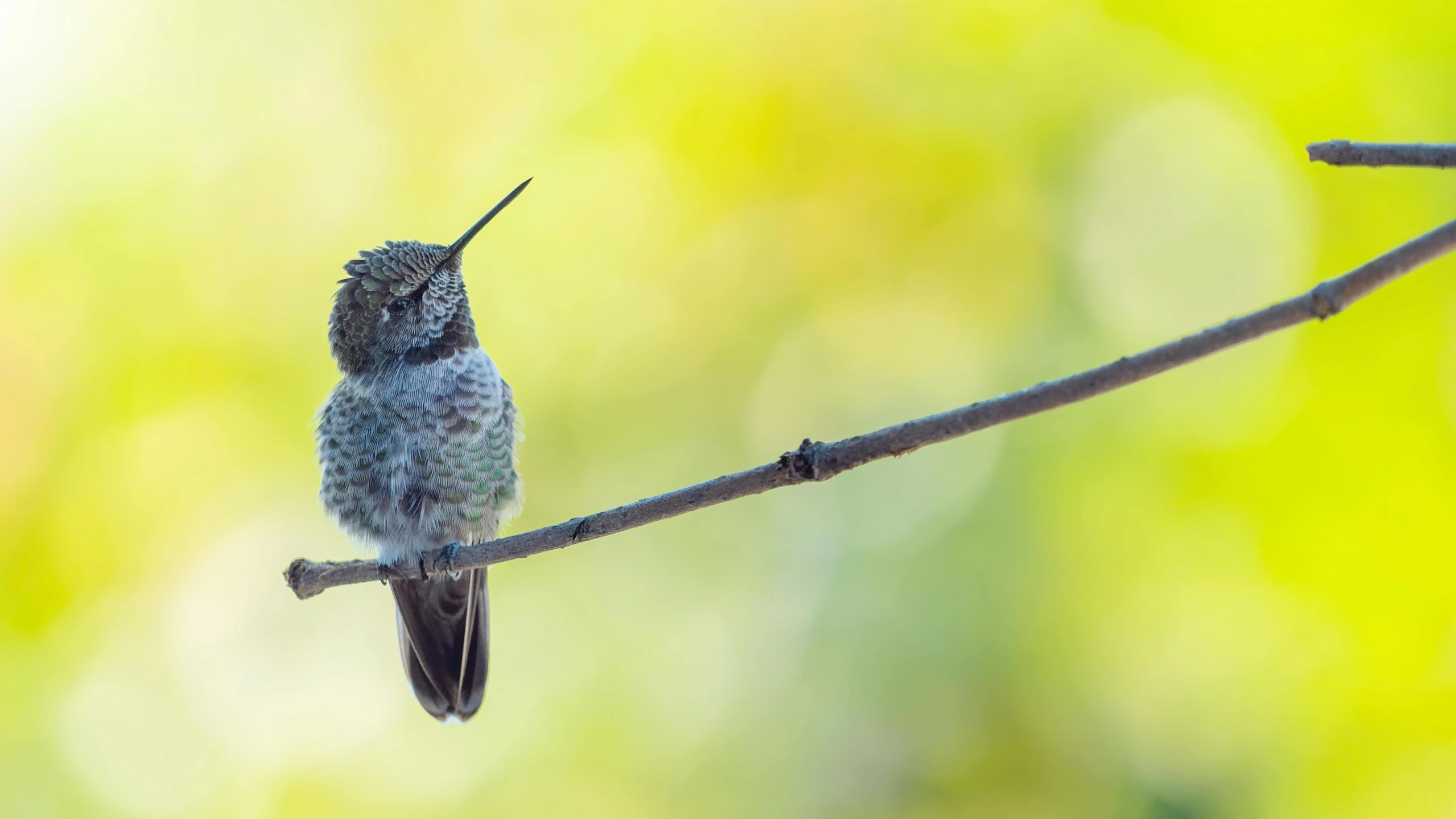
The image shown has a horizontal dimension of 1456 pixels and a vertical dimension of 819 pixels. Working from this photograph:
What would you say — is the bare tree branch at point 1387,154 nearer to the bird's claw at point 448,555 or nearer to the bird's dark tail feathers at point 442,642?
the bird's claw at point 448,555

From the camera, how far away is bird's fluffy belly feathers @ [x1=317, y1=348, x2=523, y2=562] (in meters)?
3.69

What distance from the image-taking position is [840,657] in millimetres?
5922

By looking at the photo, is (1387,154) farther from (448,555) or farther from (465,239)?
(465,239)

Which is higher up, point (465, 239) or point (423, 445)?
point (465, 239)

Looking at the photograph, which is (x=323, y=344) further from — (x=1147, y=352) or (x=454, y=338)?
(x=1147, y=352)

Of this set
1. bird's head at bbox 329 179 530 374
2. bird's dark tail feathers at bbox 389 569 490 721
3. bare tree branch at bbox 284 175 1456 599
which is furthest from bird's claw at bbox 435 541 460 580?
bare tree branch at bbox 284 175 1456 599

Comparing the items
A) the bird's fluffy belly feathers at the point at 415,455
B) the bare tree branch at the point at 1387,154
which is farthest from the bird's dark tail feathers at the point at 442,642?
the bare tree branch at the point at 1387,154

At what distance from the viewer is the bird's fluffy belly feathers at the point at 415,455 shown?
3.69 m

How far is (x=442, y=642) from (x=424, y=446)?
0.88 m

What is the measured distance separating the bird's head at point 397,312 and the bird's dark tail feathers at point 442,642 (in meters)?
0.88

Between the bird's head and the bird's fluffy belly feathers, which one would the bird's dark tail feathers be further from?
the bird's head

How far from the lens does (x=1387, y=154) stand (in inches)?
72.8

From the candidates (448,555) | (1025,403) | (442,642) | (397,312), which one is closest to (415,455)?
(448,555)

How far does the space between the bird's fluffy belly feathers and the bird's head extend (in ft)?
0.24
